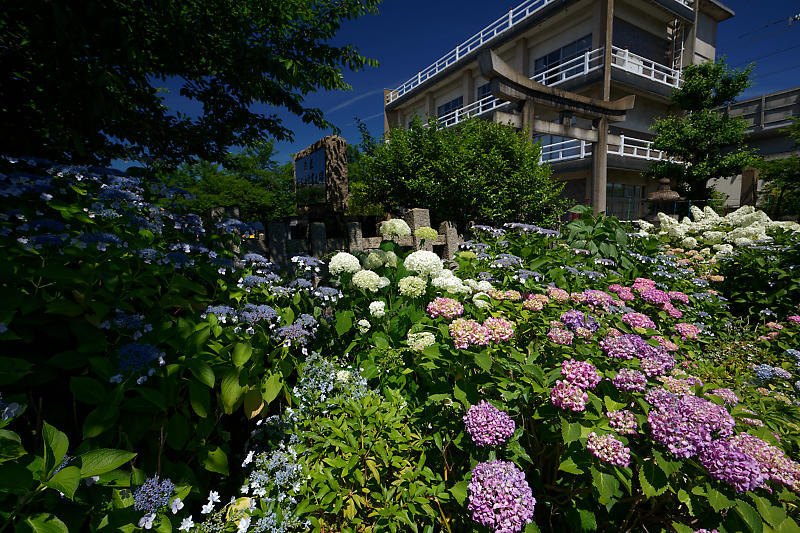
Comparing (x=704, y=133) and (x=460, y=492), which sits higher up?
(x=704, y=133)

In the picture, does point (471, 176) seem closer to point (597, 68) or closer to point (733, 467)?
point (733, 467)

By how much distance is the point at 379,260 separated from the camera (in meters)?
2.89

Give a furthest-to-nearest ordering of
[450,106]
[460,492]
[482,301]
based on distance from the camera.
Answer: [450,106] → [482,301] → [460,492]

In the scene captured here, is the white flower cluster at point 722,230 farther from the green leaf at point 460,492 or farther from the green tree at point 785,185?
the green tree at point 785,185

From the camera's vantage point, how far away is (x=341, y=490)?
1512 millimetres

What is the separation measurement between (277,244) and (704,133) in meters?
18.1

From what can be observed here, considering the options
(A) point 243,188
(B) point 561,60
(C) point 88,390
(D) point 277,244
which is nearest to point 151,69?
(D) point 277,244

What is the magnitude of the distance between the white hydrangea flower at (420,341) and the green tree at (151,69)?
8.25ft

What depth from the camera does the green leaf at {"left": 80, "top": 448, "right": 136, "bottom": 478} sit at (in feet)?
3.11

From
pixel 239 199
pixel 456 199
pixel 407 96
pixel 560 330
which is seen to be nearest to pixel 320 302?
pixel 560 330

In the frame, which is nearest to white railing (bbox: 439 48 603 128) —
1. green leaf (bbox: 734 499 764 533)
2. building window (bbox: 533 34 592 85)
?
building window (bbox: 533 34 592 85)

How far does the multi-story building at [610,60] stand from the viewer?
14102 mm

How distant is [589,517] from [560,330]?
0.74m

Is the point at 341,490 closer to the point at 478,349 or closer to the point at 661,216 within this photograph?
the point at 478,349
